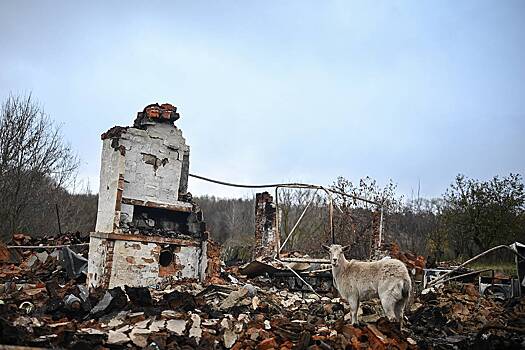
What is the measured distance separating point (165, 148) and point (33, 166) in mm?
15265

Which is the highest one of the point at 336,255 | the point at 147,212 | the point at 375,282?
the point at 147,212

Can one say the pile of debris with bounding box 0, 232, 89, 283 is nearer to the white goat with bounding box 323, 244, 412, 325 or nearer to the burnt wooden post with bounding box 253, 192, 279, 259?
the burnt wooden post with bounding box 253, 192, 279, 259

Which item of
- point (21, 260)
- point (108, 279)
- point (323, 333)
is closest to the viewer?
point (323, 333)

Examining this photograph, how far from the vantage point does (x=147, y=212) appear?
12.9 m

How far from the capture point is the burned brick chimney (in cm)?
1173

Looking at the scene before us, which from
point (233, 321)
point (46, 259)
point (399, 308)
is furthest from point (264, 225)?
point (399, 308)

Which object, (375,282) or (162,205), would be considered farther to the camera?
(162,205)

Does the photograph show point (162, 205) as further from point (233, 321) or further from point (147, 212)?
point (233, 321)

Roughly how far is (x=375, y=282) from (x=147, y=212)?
22.3 ft

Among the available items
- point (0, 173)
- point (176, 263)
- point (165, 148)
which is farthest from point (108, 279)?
point (0, 173)

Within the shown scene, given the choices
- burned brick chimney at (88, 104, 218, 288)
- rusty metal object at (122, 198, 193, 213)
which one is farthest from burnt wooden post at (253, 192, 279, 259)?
rusty metal object at (122, 198, 193, 213)

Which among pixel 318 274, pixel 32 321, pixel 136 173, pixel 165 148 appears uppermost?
pixel 165 148

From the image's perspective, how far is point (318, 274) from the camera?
43.2ft

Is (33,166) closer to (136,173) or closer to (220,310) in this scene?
(136,173)
